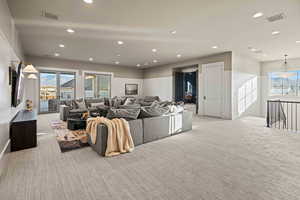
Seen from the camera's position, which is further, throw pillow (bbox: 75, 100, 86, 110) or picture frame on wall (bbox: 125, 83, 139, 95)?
picture frame on wall (bbox: 125, 83, 139, 95)

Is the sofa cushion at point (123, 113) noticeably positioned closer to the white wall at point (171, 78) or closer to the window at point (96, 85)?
the white wall at point (171, 78)

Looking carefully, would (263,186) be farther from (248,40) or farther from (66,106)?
(66,106)

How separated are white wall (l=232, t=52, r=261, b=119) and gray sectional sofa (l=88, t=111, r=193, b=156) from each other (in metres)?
3.58

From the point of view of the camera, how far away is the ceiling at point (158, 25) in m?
3.21

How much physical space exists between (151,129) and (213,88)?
5.04 metres

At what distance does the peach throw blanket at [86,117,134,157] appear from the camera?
9.73 ft

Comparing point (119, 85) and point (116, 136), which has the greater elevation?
point (119, 85)

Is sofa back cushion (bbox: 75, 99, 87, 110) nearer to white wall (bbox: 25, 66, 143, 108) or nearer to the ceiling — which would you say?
the ceiling

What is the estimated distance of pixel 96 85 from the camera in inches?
393

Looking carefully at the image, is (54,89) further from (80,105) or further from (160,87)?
(160,87)

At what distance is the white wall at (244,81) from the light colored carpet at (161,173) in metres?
3.69

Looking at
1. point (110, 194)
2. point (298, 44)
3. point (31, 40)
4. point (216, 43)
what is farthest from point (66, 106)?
point (298, 44)

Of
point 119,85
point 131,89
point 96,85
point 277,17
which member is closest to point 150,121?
point 277,17

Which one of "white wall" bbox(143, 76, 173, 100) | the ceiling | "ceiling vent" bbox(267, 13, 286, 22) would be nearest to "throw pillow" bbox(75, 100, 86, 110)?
the ceiling
